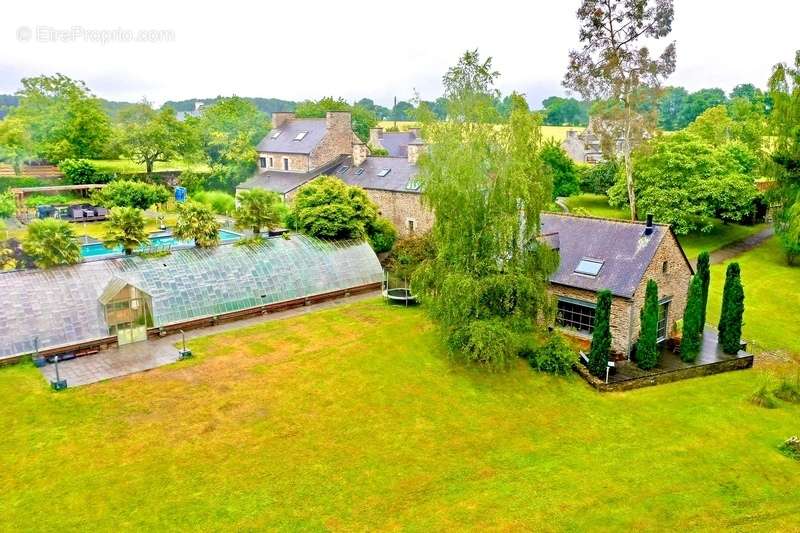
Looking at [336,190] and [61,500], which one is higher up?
[336,190]

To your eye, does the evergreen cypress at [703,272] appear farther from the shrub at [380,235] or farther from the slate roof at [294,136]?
the slate roof at [294,136]

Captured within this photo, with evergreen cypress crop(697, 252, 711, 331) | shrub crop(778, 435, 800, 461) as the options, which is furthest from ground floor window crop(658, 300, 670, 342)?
shrub crop(778, 435, 800, 461)

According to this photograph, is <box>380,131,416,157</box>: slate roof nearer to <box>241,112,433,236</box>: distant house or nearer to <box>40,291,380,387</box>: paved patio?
<box>241,112,433,236</box>: distant house

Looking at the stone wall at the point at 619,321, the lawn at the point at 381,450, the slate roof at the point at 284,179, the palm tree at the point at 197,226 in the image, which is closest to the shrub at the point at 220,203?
the slate roof at the point at 284,179

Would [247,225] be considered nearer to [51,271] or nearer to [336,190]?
[336,190]

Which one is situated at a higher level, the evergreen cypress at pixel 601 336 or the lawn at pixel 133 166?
the lawn at pixel 133 166

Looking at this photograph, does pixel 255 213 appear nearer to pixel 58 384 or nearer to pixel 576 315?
pixel 58 384

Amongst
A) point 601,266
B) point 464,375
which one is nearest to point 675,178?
point 601,266
